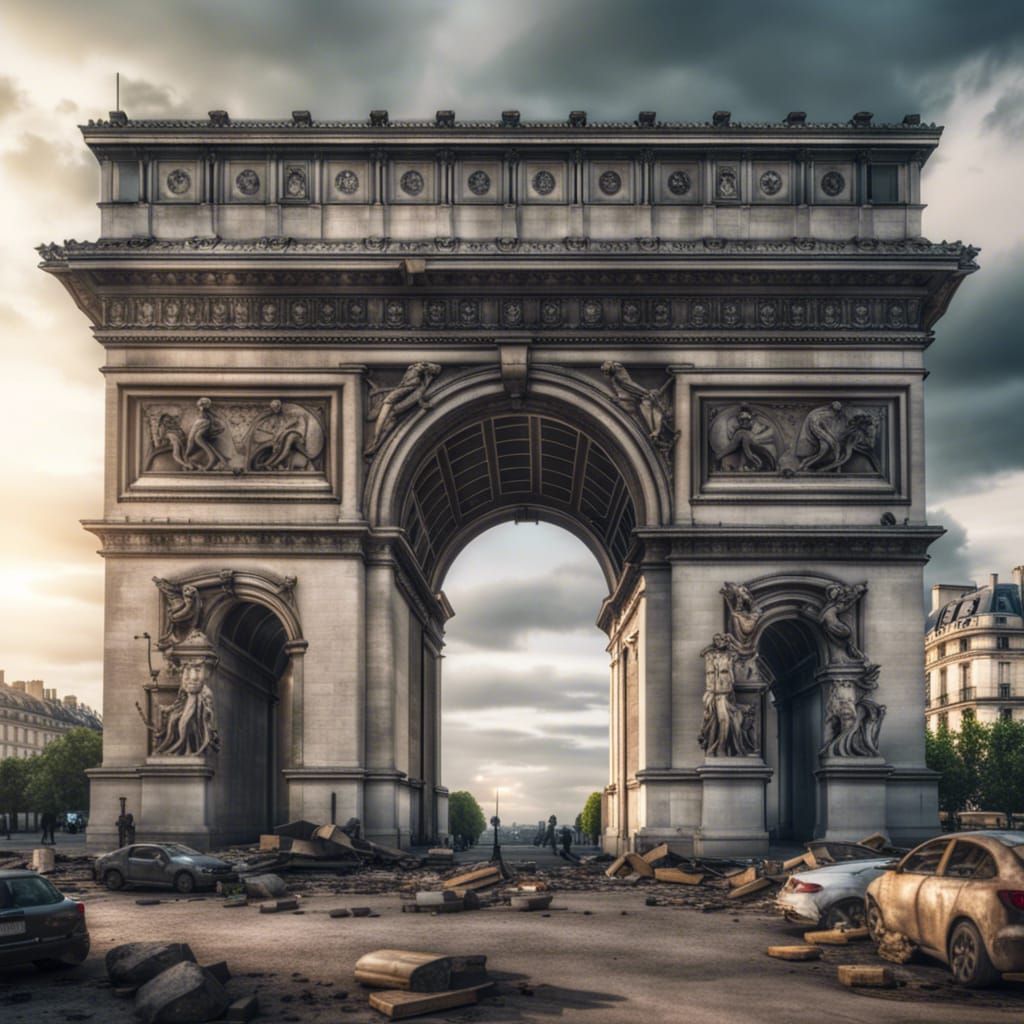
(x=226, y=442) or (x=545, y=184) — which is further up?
(x=545, y=184)

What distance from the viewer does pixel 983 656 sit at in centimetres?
12331

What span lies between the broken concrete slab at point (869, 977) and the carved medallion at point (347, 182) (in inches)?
1294

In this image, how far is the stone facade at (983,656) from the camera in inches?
4840

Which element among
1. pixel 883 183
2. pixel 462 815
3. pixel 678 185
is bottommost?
pixel 462 815

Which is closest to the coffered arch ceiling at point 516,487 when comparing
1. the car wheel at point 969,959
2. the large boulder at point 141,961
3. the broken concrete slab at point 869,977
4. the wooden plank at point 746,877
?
the wooden plank at point 746,877

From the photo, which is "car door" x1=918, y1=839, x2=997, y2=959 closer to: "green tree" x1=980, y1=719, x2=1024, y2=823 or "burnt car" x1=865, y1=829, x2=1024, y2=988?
"burnt car" x1=865, y1=829, x2=1024, y2=988

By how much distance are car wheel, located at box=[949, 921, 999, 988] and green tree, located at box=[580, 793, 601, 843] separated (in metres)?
114

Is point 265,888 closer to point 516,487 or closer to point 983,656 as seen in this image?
point 516,487

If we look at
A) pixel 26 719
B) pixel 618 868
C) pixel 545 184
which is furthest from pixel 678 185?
pixel 26 719

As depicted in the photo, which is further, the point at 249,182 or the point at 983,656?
the point at 983,656

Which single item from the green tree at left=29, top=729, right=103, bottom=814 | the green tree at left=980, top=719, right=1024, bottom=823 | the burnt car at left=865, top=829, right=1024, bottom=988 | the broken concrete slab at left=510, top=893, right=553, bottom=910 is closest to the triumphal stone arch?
the broken concrete slab at left=510, top=893, right=553, bottom=910

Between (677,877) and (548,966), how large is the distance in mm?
16121

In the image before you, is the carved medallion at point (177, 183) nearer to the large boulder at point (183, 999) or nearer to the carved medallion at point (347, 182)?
the carved medallion at point (347, 182)

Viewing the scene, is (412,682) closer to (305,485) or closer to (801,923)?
(305,485)
